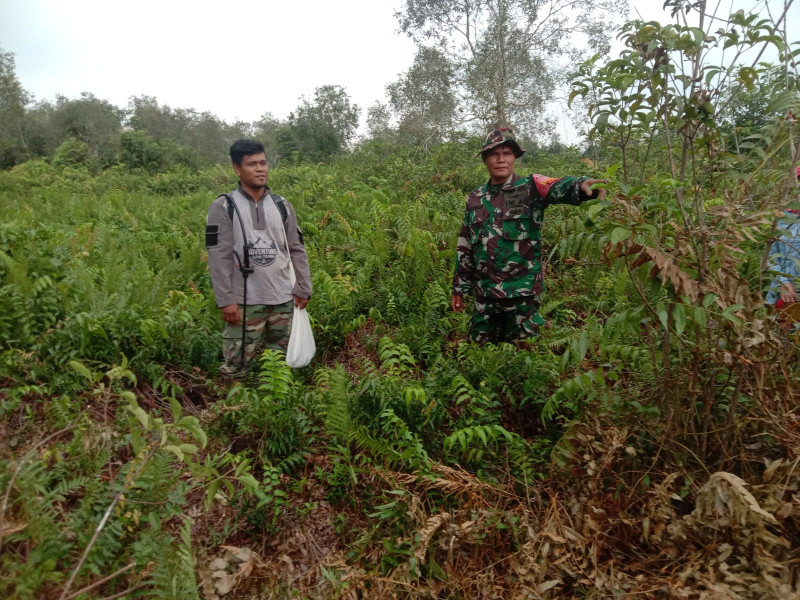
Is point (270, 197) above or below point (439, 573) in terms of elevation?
above

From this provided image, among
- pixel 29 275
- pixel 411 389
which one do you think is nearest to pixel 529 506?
pixel 411 389

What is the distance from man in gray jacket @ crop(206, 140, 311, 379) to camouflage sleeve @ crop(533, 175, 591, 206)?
1935 millimetres

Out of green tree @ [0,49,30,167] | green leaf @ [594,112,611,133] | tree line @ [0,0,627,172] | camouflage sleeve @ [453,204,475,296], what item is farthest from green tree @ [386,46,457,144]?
green tree @ [0,49,30,167]

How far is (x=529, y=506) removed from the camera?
8.18 ft

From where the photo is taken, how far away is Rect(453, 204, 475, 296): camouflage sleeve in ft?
13.2

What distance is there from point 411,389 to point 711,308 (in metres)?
1.68

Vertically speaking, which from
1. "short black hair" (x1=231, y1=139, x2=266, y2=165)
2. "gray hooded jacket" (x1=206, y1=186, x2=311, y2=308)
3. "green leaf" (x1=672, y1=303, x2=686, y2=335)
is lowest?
"green leaf" (x1=672, y1=303, x2=686, y2=335)

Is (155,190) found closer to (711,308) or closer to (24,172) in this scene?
(24,172)

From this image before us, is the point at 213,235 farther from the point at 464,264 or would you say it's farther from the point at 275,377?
the point at 464,264

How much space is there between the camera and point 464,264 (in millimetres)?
4051

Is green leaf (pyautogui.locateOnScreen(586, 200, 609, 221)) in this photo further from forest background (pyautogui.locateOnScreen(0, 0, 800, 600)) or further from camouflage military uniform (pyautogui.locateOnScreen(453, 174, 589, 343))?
camouflage military uniform (pyautogui.locateOnScreen(453, 174, 589, 343))

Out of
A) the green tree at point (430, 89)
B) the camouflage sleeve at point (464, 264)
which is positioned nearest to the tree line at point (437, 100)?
the green tree at point (430, 89)

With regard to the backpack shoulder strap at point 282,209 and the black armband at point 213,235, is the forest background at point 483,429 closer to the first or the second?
the black armband at point 213,235

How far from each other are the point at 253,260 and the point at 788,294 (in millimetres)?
3230
